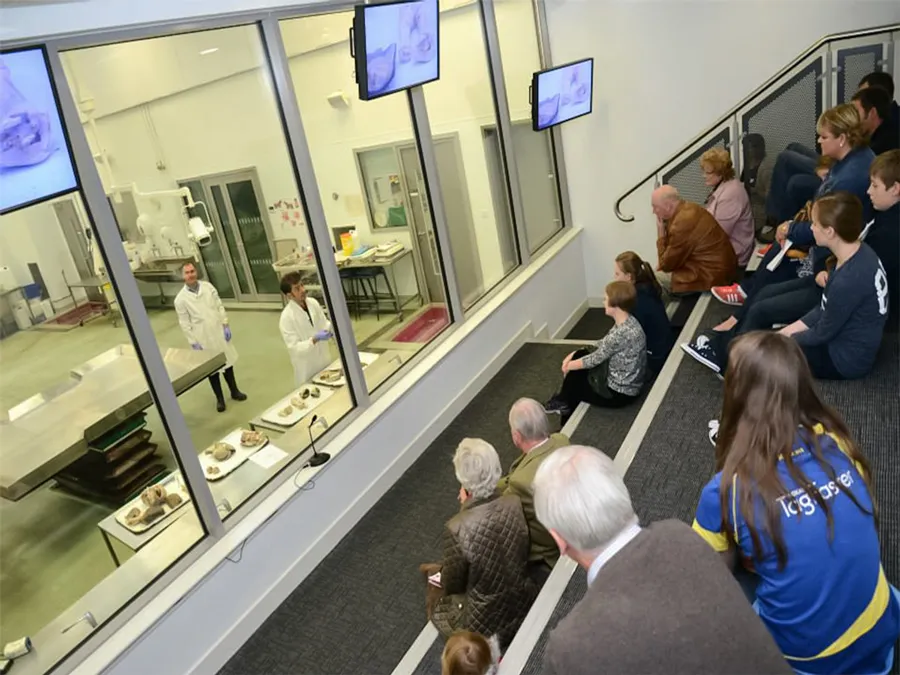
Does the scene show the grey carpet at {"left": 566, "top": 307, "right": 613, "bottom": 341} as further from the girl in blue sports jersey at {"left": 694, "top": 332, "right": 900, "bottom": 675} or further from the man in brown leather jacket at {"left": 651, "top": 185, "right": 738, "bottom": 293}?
the girl in blue sports jersey at {"left": 694, "top": 332, "right": 900, "bottom": 675}

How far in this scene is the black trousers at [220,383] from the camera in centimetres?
587

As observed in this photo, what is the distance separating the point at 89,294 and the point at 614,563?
5.04 meters

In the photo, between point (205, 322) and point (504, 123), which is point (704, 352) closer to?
point (504, 123)

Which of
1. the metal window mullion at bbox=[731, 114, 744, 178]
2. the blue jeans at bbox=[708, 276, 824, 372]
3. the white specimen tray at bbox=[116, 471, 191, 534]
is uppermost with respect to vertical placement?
the metal window mullion at bbox=[731, 114, 744, 178]

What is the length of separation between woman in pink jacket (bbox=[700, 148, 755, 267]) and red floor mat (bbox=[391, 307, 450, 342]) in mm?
2438

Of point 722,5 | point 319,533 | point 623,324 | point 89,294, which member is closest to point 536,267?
point 623,324

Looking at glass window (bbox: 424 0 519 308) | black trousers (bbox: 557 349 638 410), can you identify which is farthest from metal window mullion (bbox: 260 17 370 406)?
glass window (bbox: 424 0 519 308)

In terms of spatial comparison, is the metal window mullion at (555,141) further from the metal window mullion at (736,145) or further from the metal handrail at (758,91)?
the metal window mullion at (736,145)

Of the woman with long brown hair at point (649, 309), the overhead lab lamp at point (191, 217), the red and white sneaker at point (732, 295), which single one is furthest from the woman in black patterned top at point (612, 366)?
the overhead lab lamp at point (191, 217)

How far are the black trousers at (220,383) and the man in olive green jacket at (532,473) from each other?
331 cm

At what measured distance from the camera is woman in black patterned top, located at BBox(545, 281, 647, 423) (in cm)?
429

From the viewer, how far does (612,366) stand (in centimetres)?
449

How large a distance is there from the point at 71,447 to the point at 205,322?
1.78 metres

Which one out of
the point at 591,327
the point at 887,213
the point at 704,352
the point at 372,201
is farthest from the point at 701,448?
the point at 372,201
